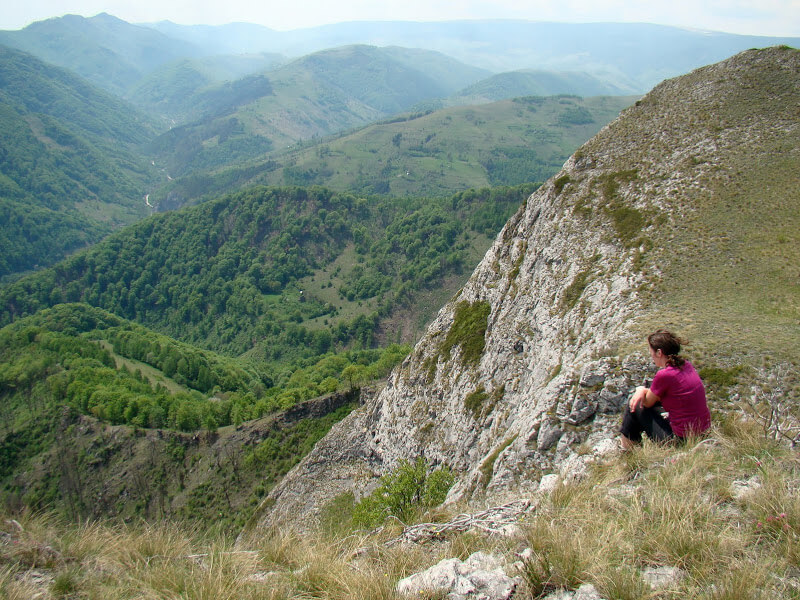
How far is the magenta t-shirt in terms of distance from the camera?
12328 millimetres

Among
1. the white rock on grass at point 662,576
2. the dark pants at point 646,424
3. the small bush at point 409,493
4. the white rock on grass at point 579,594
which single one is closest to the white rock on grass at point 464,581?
the white rock on grass at point 579,594

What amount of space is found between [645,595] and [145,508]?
85.8m

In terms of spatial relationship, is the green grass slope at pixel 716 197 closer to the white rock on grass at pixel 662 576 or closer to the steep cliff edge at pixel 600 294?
the steep cliff edge at pixel 600 294

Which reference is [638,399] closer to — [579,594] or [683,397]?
[683,397]

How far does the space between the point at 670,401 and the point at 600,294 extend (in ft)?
78.5

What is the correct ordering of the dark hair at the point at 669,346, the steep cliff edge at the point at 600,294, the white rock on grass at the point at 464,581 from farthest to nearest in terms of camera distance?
1. the steep cliff edge at the point at 600,294
2. the dark hair at the point at 669,346
3. the white rock on grass at the point at 464,581

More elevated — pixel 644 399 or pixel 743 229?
pixel 743 229

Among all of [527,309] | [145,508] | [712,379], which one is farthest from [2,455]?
[712,379]

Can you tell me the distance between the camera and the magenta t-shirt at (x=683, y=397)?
12328 millimetres

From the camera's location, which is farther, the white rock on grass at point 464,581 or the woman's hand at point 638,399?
the woman's hand at point 638,399

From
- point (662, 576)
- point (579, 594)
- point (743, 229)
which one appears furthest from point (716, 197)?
point (579, 594)

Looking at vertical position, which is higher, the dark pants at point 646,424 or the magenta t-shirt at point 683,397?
the magenta t-shirt at point 683,397

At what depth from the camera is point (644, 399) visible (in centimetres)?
1289

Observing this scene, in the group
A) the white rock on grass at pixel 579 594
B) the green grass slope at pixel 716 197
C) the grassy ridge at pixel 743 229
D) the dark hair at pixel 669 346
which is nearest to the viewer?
the white rock on grass at pixel 579 594
